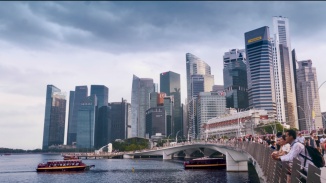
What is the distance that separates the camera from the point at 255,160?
28938 millimetres

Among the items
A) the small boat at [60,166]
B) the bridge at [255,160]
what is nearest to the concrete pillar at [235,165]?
the bridge at [255,160]

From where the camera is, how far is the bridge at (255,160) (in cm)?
819

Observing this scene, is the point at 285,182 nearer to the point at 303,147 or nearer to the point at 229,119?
the point at 303,147

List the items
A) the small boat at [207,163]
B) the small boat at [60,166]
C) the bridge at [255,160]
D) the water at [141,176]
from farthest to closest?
1. the small boat at [60,166]
2. the small boat at [207,163]
3. the water at [141,176]
4. the bridge at [255,160]

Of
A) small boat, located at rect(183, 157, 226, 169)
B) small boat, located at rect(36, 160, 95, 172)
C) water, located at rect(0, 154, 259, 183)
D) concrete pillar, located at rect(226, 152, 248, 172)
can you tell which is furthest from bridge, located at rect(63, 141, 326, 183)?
small boat, located at rect(36, 160, 95, 172)

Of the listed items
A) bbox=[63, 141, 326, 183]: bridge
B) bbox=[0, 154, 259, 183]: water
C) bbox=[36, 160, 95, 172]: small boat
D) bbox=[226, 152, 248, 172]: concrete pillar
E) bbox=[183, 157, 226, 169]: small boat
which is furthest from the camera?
bbox=[36, 160, 95, 172]: small boat

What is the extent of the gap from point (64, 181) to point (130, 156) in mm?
108959

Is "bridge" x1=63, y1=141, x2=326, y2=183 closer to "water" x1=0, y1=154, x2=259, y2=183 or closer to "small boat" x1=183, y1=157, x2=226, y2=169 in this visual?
"small boat" x1=183, y1=157, x2=226, y2=169

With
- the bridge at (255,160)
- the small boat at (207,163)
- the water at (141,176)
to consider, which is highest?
the bridge at (255,160)

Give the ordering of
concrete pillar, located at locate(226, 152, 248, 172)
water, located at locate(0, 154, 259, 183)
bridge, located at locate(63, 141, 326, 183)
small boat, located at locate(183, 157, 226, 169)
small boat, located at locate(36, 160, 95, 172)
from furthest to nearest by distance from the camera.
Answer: small boat, located at locate(36, 160, 95, 172) < small boat, located at locate(183, 157, 226, 169) < concrete pillar, located at locate(226, 152, 248, 172) < water, located at locate(0, 154, 259, 183) < bridge, located at locate(63, 141, 326, 183)

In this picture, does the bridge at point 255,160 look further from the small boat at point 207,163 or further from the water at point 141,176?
the water at point 141,176

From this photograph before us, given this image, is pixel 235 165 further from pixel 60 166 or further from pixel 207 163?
pixel 60 166

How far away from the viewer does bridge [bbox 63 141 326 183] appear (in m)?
8.19

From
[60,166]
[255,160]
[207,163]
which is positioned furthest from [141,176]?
[255,160]
